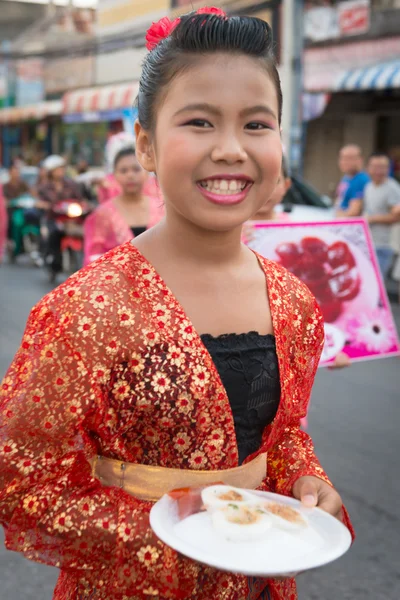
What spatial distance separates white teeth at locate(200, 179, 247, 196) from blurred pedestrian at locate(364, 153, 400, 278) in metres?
7.99

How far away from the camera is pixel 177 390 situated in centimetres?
136

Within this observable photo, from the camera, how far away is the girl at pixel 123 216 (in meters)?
5.27

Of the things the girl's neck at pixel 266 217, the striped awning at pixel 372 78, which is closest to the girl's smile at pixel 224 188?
the girl's neck at pixel 266 217

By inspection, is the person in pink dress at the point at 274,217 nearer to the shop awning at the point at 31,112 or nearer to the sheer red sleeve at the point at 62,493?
the sheer red sleeve at the point at 62,493

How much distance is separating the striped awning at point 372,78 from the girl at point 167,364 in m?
13.4

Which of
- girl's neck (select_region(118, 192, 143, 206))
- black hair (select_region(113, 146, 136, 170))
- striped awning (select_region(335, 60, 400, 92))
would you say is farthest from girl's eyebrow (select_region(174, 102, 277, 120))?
striped awning (select_region(335, 60, 400, 92))

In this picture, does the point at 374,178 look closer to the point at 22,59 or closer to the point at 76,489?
the point at 76,489

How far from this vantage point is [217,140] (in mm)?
1398

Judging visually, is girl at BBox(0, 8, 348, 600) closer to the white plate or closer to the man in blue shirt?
the white plate

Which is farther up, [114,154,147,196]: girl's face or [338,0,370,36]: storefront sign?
[338,0,370,36]: storefront sign

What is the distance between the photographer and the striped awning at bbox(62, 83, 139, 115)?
79.7 feet

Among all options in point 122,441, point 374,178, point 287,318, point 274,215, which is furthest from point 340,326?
point 374,178

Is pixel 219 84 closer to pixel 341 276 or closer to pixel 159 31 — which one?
pixel 159 31

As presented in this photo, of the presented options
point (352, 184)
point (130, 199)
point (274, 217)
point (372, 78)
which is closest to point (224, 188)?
point (274, 217)
